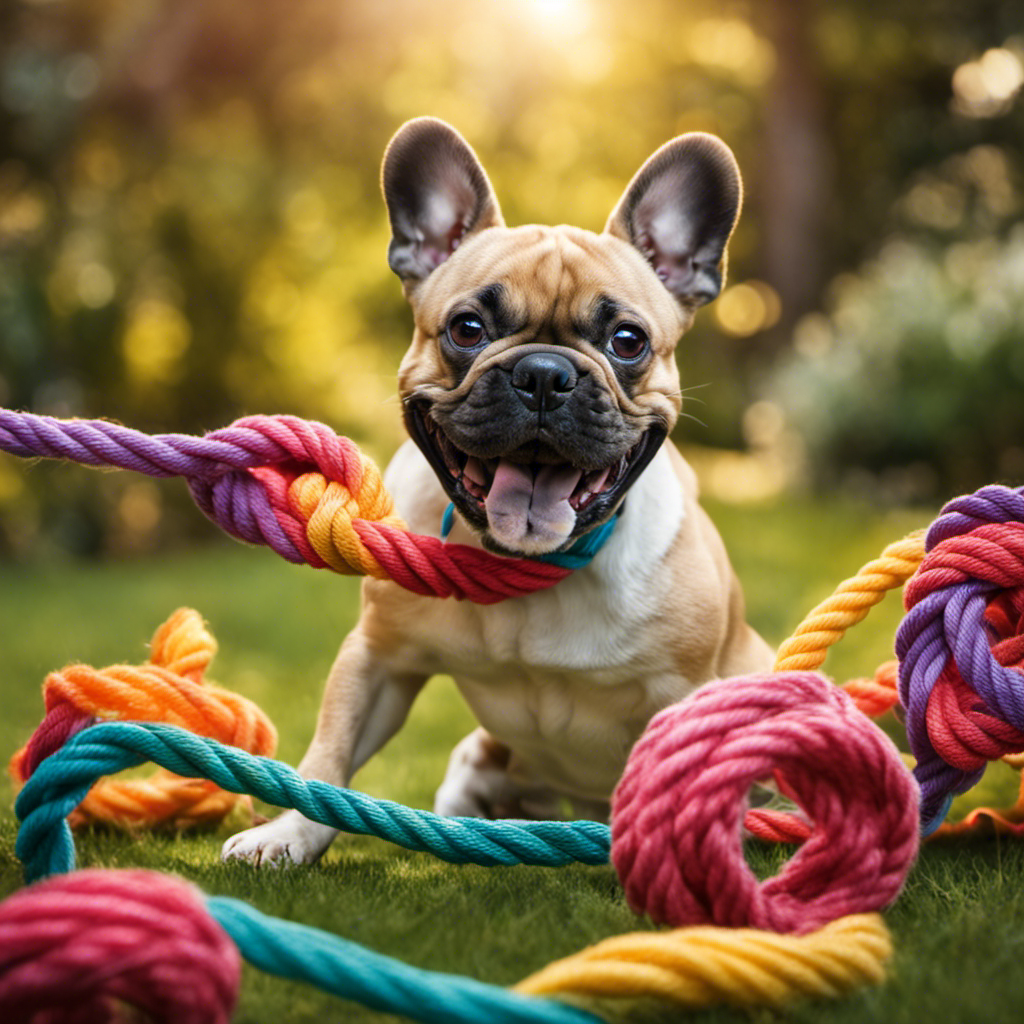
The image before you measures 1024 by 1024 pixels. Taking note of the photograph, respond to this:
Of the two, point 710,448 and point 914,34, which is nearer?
point 710,448

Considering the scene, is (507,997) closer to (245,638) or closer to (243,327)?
(245,638)

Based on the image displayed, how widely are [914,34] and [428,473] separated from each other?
1714 cm

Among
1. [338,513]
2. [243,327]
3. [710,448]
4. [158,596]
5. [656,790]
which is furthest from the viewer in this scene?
[710,448]

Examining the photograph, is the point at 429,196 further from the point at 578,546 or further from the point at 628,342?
the point at 578,546

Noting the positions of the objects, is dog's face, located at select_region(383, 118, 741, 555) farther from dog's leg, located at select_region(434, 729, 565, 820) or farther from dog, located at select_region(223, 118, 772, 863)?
dog's leg, located at select_region(434, 729, 565, 820)

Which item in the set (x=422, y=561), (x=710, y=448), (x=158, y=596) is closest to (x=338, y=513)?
(x=422, y=561)

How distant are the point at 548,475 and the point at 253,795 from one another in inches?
36.6

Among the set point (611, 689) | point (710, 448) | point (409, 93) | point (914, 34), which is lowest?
point (710, 448)

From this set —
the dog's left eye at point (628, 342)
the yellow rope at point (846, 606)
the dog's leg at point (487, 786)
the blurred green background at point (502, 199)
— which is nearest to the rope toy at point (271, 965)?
the yellow rope at point (846, 606)

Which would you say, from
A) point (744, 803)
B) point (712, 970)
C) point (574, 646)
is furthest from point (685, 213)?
point (712, 970)

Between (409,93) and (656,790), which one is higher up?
(409,93)

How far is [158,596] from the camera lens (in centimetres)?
758

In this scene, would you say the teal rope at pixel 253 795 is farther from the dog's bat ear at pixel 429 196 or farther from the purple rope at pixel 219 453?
the dog's bat ear at pixel 429 196

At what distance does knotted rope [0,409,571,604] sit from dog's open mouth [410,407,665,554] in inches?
4.4
